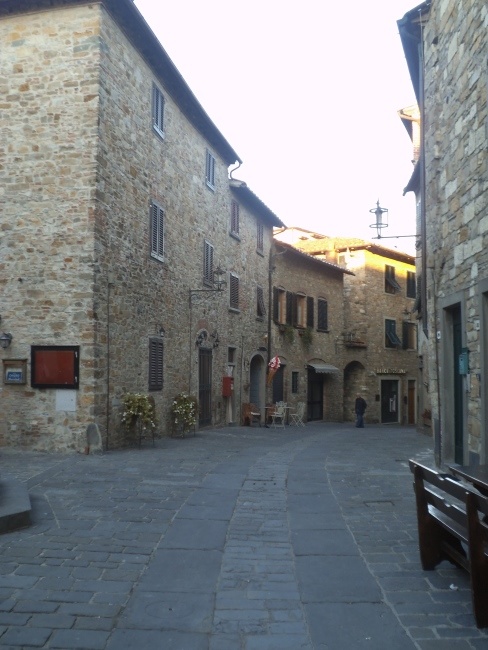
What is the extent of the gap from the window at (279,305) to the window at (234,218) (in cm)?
442

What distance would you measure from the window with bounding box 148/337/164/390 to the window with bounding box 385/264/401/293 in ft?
65.4

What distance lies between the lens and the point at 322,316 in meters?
28.6

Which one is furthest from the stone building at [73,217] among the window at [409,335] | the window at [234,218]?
the window at [409,335]

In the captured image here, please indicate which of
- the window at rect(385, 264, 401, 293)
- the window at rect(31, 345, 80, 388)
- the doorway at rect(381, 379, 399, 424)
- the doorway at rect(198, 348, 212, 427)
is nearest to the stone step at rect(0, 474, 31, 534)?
the window at rect(31, 345, 80, 388)

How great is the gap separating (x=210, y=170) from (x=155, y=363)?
6625 mm

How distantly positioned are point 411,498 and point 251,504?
5.76ft

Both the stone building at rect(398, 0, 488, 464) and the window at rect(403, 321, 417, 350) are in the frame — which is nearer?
the stone building at rect(398, 0, 488, 464)

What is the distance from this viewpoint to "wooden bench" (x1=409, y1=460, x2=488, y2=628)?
142 inches

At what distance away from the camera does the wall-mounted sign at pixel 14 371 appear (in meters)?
11.3

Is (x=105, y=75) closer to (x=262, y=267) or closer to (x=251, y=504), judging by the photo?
(x=251, y=504)

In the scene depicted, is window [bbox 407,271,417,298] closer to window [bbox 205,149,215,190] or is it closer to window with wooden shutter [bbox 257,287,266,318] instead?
window with wooden shutter [bbox 257,287,266,318]

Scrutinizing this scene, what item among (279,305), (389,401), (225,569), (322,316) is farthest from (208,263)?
(389,401)

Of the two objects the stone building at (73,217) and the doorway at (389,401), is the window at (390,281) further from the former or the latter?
the stone building at (73,217)

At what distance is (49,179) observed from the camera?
11.5 meters
